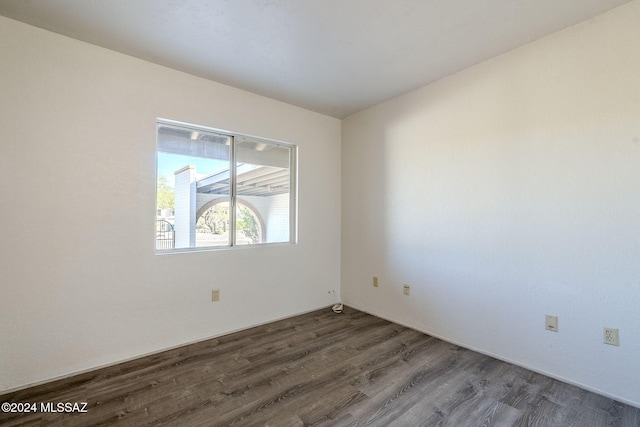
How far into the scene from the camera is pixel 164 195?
2.50 metres

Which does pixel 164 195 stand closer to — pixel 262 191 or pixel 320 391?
pixel 262 191

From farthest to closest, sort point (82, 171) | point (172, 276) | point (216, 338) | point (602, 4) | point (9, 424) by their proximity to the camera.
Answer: point (216, 338) < point (172, 276) < point (82, 171) < point (602, 4) < point (9, 424)

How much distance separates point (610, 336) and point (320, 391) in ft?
6.34

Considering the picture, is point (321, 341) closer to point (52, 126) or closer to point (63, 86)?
point (52, 126)

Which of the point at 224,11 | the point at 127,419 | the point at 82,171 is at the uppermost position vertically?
the point at 224,11

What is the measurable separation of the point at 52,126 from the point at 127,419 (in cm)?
202

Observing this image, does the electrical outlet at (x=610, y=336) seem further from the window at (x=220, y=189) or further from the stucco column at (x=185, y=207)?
the stucco column at (x=185, y=207)

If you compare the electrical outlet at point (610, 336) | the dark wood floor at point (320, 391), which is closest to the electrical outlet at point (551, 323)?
A: the electrical outlet at point (610, 336)

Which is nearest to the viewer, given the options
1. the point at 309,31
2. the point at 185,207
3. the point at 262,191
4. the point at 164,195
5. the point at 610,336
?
the point at 610,336

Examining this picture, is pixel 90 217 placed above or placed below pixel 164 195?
below

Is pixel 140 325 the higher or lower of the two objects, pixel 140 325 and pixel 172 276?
the lower

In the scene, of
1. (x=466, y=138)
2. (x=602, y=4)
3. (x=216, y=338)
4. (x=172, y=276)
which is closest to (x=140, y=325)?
(x=172, y=276)

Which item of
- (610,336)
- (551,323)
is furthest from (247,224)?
(610,336)

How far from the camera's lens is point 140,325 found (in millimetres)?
2305
